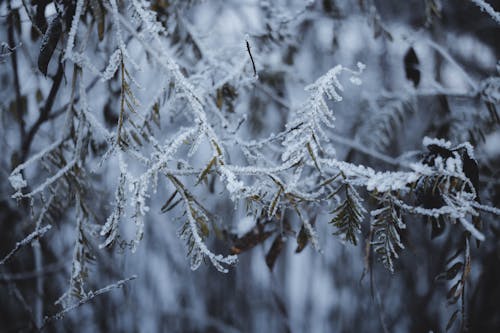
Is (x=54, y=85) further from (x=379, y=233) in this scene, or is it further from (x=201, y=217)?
(x=379, y=233)

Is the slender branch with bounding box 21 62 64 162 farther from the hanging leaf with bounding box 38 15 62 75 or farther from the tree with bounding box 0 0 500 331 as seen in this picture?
the hanging leaf with bounding box 38 15 62 75

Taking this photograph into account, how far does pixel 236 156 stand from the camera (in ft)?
10.3

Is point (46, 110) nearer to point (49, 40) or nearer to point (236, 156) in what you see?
point (49, 40)

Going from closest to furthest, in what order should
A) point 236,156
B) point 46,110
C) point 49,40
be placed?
point 49,40 < point 46,110 < point 236,156

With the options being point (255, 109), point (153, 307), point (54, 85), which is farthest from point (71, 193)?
point (153, 307)

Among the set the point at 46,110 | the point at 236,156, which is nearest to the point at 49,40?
the point at 46,110

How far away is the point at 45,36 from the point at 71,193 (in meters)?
0.43

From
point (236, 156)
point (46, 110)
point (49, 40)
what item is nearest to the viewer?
point (49, 40)

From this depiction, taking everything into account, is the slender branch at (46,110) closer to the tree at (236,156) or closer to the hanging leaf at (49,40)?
the tree at (236,156)

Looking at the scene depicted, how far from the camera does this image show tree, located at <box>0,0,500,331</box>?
80 centimetres

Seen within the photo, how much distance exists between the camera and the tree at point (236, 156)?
31.6 inches

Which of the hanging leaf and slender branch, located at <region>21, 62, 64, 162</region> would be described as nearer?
the hanging leaf

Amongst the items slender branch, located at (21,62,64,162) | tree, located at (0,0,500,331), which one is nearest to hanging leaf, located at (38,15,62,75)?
tree, located at (0,0,500,331)

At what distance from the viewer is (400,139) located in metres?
3.23
